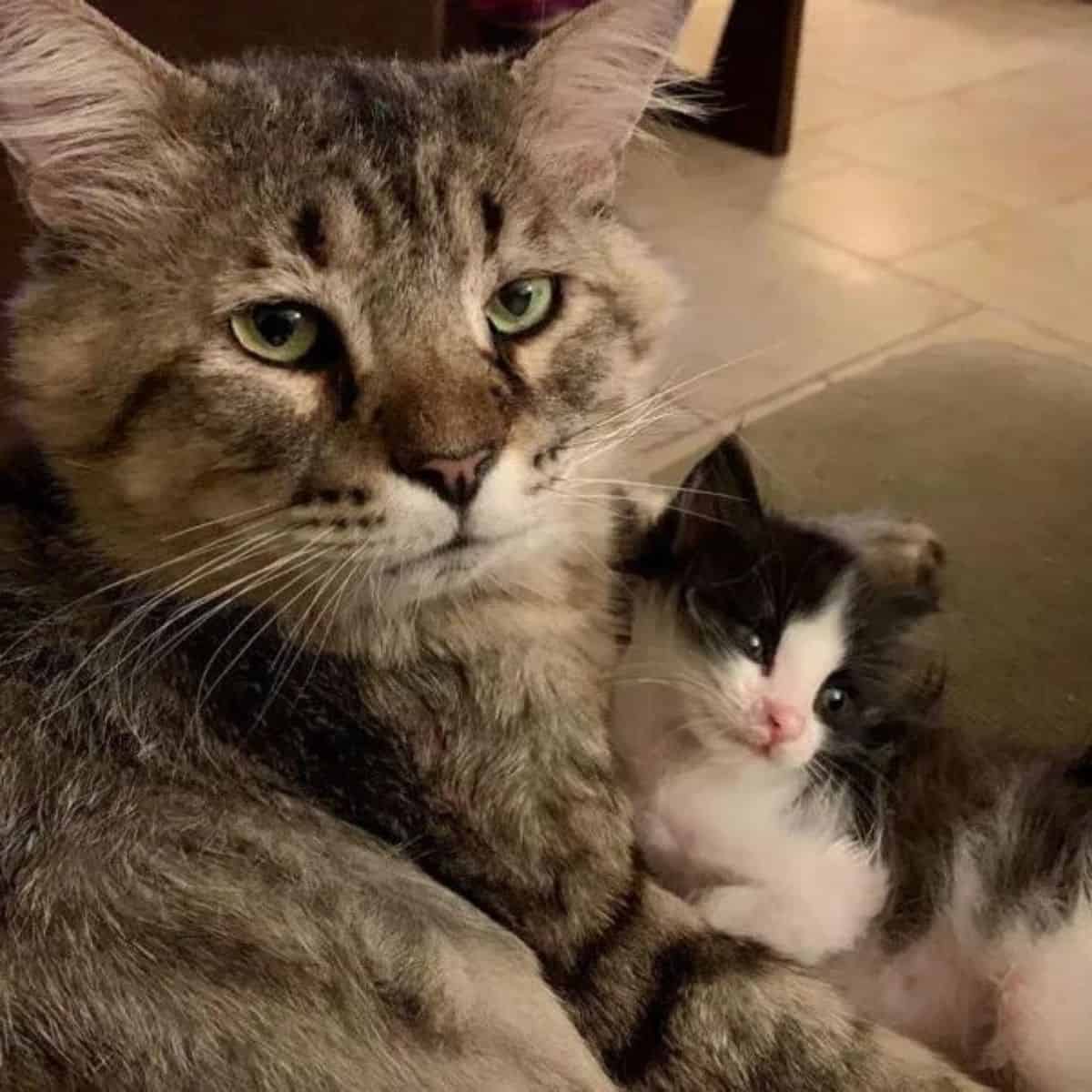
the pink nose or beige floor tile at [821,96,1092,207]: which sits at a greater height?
the pink nose

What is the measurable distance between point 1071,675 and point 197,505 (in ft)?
3.08

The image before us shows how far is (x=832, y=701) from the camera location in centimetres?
134

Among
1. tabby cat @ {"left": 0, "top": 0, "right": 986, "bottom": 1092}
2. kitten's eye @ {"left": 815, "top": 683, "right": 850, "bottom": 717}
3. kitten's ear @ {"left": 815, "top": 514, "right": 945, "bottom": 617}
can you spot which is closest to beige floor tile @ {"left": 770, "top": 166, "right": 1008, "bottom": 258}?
kitten's ear @ {"left": 815, "top": 514, "right": 945, "bottom": 617}

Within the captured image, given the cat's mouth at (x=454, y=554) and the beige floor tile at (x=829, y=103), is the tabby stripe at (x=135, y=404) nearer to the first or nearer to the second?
the cat's mouth at (x=454, y=554)

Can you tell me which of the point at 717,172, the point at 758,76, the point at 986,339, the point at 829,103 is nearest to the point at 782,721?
the point at 986,339

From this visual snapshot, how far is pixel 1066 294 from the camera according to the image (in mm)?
2762

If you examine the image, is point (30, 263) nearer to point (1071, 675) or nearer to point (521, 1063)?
point (521, 1063)

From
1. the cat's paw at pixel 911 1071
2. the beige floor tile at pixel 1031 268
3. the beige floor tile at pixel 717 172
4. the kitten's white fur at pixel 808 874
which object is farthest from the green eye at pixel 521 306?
the beige floor tile at pixel 717 172

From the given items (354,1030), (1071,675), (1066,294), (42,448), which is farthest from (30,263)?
(1066,294)

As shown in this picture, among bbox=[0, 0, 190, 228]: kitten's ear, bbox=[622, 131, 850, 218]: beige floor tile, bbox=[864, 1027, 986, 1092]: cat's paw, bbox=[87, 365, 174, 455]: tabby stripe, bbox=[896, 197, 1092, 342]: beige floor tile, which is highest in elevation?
bbox=[0, 0, 190, 228]: kitten's ear

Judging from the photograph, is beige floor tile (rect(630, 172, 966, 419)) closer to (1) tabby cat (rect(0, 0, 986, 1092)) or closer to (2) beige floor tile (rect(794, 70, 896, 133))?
(2) beige floor tile (rect(794, 70, 896, 133))

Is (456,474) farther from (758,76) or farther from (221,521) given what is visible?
(758,76)

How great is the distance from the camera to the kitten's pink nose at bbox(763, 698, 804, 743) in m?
1.28

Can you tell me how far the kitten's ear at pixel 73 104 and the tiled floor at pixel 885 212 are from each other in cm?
105
